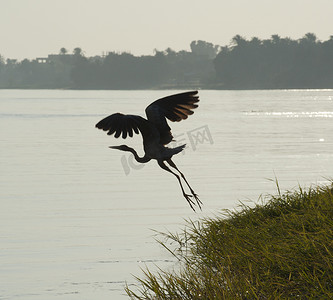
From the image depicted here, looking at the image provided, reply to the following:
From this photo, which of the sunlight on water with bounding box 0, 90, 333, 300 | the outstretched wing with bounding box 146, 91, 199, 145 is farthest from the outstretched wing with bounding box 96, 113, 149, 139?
the sunlight on water with bounding box 0, 90, 333, 300

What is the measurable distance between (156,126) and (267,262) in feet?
9.46

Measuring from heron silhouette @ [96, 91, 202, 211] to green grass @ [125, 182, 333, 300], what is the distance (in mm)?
1651

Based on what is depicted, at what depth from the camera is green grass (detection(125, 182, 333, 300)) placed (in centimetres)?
868

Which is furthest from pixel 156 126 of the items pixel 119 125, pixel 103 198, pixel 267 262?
pixel 103 198

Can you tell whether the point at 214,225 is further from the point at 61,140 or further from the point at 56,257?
the point at 61,140

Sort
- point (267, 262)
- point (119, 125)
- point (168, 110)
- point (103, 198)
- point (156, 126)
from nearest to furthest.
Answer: point (156, 126), point (119, 125), point (168, 110), point (267, 262), point (103, 198)

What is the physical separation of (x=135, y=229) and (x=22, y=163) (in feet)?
51.3

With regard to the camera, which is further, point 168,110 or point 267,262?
point 267,262

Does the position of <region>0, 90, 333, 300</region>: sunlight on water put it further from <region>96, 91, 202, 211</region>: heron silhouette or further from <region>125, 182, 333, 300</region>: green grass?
<region>96, 91, 202, 211</region>: heron silhouette

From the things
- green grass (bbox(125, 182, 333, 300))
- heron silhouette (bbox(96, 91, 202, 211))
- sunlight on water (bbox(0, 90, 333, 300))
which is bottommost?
sunlight on water (bbox(0, 90, 333, 300))

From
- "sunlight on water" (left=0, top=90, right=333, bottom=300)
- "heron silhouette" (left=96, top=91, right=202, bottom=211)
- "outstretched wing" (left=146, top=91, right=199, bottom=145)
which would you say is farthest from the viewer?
"sunlight on water" (left=0, top=90, right=333, bottom=300)

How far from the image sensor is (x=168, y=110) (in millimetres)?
7805

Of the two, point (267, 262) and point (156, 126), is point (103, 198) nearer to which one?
point (267, 262)

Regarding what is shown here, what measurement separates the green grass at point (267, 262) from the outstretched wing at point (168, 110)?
1.93 meters
